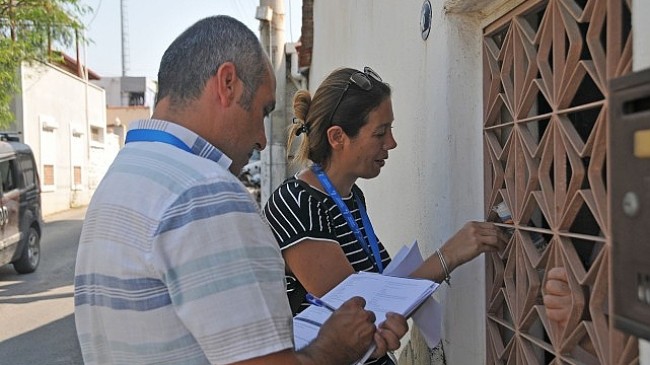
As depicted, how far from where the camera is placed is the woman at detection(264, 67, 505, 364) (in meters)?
2.15

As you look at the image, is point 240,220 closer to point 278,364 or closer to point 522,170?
point 278,364

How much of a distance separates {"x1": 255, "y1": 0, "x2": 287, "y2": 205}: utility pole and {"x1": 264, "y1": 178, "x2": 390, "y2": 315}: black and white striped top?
28.0ft

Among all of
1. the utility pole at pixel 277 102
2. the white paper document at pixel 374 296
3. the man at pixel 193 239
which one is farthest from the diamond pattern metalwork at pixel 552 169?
the utility pole at pixel 277 102

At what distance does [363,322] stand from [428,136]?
69.7 inches

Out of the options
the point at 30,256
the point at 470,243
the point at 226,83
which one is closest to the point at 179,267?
the point at 226,83

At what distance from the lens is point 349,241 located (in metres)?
2.25

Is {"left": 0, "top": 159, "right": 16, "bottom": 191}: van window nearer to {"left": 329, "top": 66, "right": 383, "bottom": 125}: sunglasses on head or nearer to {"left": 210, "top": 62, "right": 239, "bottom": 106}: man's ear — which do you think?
{"left": 329, "top": 66, "right": 383, "bottom": 125}: sunglasses on head

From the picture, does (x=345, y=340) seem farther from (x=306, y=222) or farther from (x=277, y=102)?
(x=277, y=102)

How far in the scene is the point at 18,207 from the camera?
1006cm

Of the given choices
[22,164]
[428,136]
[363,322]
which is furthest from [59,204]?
[363,322]

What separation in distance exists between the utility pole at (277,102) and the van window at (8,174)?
3.96 metres

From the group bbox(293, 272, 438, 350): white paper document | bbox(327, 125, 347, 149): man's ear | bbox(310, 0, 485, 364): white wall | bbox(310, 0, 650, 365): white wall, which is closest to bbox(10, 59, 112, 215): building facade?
bbox(310, 0, 485, 364): white wall

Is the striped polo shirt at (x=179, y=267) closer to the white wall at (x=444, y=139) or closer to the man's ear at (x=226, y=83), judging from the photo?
the man's ear at (x=226, y=83)

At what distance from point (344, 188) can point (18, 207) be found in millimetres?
9113
